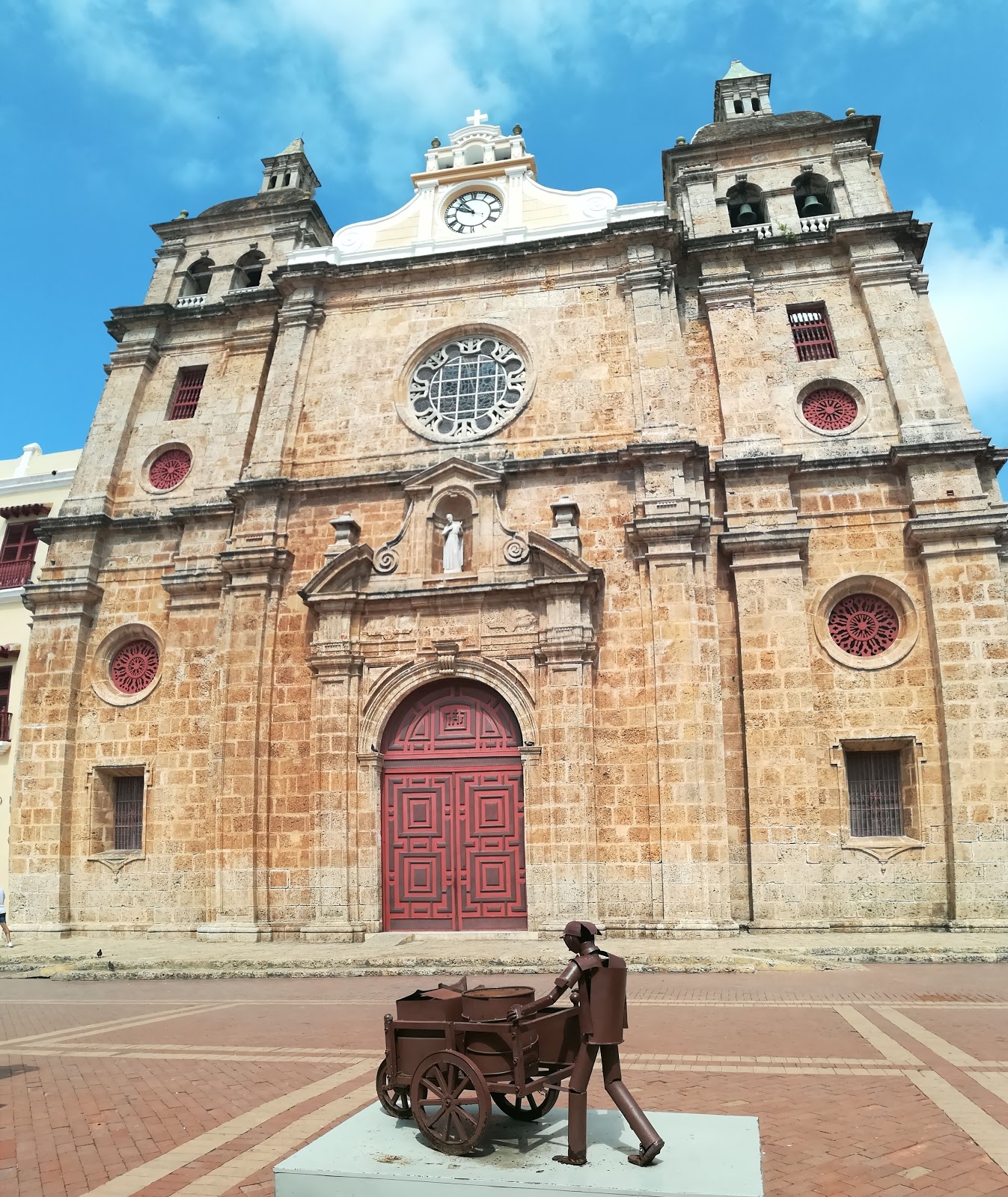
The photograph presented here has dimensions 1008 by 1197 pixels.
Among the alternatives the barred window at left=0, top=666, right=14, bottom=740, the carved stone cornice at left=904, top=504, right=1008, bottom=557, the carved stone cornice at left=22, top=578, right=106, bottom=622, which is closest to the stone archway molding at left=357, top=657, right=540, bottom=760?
the carved stone cornice at left=22, top=578, right=106, bottom=622

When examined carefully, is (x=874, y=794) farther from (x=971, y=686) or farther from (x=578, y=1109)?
(x=578, y=1109)

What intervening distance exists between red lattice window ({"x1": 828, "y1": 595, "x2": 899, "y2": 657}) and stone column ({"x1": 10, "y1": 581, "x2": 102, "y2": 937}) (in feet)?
48.3

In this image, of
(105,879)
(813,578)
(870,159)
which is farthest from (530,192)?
(105,879)

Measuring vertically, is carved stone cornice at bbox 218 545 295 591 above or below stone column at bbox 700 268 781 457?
below

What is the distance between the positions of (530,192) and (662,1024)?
1801 centimetres

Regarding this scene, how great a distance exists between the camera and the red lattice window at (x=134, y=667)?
61.2ft

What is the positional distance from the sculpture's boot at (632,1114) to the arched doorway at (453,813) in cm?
1081

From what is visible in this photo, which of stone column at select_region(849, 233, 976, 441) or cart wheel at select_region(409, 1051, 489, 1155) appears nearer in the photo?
cart wheel at select_region(409, 1051, 489, 1155)

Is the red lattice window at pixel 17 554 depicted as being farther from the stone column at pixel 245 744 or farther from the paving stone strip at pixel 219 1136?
the paving stone strip at pixel 219 1136

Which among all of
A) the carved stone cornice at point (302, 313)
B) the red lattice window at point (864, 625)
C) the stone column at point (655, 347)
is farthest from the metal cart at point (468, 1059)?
the carved stone cornice at point (302, 313)

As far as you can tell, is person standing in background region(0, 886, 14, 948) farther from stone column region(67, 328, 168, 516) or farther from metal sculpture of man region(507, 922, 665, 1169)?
metal sculpture of man region(507, 922, 665, 1169)

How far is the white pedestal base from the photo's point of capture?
4.13m

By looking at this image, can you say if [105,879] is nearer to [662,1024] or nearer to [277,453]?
[277,453]

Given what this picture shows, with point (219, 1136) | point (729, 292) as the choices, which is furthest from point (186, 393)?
point (219, 1136)
